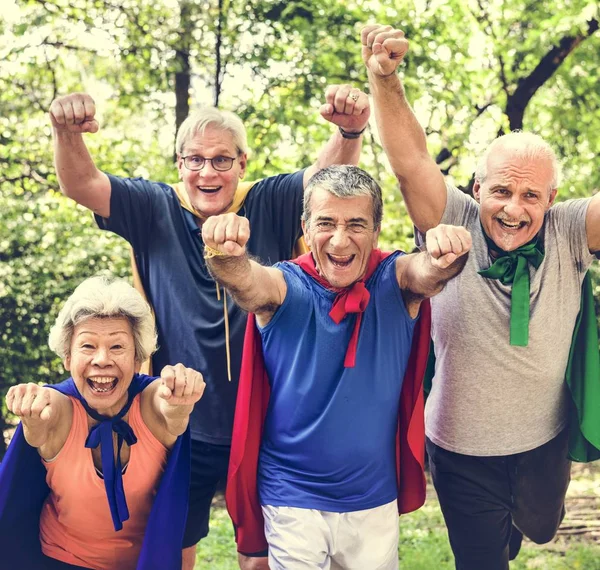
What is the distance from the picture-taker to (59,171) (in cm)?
337

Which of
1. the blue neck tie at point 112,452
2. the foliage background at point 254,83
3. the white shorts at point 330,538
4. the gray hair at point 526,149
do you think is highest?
the foliage background at point 254,83

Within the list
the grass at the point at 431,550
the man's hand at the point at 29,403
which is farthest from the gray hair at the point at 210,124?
the grass at the point at 431,550

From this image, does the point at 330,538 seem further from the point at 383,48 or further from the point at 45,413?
the point at 383,48

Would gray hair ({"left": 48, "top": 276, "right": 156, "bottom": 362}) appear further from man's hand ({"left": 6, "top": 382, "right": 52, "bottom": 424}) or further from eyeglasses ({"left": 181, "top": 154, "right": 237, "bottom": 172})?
eyeglasses ({"left": 181, "top": 154, "right": 237, "bottom": 172})

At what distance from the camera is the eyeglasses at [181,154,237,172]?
3410 millimetres

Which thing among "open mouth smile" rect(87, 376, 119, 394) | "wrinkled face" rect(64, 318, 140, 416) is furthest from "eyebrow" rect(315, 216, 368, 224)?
"open mouth smile" rect(87, 376, 119, 394)

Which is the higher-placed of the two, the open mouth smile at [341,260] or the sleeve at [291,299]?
the open mouth smile at [341,260]

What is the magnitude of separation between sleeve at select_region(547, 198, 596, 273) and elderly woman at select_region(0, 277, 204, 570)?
1562mm

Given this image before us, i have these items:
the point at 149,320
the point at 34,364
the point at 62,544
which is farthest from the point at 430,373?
the point at 34,364

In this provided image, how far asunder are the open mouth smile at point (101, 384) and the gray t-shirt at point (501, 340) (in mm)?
1263

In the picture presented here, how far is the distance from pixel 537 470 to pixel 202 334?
1452 mm

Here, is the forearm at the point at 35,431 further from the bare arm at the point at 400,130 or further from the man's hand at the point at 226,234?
the bare arm at the point at 400,130

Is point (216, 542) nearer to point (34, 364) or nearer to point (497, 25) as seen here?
point (34, 364)

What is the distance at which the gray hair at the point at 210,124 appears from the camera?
11.3 ft
